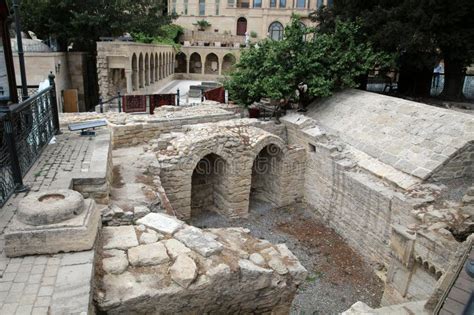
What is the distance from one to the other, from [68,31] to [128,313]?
18767 mm

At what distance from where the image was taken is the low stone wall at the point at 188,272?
3.97 m

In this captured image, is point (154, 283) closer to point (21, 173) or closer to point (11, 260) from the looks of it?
point (11, 260)

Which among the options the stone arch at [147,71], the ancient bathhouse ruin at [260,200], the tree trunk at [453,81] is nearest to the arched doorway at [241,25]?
the stone arch at [147,71]

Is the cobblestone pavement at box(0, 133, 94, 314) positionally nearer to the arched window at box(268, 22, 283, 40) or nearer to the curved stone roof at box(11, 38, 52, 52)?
the curved stone roof at box(11, 38, 52, 52)

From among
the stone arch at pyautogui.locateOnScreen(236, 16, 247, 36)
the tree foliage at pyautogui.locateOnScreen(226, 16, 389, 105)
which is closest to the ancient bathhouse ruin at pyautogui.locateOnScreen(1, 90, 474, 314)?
the tree foliage at pyautogui.locateOnScreen(226, 16, 389, 105)

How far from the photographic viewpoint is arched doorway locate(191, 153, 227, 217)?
1209 cm

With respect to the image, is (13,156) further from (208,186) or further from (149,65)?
(149,65)

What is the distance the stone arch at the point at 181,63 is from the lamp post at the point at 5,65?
32.7 metres

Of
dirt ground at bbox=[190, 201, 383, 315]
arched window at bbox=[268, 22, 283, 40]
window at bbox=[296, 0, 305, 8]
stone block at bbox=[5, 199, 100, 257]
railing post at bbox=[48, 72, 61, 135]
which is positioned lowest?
dirt ground at bbox=[190, 201, 383, 315]

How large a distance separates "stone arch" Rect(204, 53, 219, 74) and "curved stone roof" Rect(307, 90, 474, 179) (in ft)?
91.2

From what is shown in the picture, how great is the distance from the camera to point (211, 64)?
40.4 m

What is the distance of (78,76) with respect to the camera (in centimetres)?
1958

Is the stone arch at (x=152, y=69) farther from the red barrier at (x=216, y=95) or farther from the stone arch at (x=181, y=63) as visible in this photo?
the stone arch at (x=181, y=63)

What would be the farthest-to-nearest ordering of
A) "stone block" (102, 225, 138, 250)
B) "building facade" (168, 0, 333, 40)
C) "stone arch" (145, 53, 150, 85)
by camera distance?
"building facade" (168, 0, 333, 40) → "stone arch" (145, 53, 150, 85) → "stone block" (102, 225, 138, 250)
